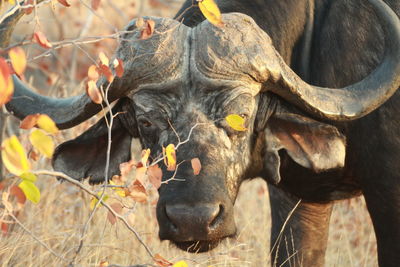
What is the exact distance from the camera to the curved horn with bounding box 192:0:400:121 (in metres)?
3.65

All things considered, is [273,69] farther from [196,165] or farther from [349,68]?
[196,165]

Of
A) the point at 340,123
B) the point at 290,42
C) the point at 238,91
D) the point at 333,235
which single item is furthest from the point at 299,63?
the point at 333,235

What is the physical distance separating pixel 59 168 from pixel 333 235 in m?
3.08

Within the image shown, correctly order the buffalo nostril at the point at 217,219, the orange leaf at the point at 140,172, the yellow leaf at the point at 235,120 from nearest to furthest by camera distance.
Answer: the orange leaf at the point at 140,172
the yellow leaf at the point at 235,120
the buffalo nostril at the point at 217,219

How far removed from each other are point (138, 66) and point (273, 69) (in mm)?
567

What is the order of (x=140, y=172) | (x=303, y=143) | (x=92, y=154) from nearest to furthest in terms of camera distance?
1. (x=140, y=172)
2. (x=303, y=143)
3. (x=92, y=154)

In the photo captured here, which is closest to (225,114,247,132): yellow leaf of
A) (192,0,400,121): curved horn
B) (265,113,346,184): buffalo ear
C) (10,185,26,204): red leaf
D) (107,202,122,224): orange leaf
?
(192,0,400,121): curved horn

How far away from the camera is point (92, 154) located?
418 centimetres

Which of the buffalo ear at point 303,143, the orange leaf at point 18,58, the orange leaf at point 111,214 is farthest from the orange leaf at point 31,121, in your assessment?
the buffalo ear at point 303,143

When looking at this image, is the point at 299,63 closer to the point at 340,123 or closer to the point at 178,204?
the point at 340,123

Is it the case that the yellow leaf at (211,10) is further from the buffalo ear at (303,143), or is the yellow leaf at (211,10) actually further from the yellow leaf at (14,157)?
the buffalo ear at (303,143)

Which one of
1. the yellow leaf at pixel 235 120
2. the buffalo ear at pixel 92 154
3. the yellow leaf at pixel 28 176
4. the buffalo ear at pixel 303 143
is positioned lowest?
the buffalo ear at pixel 92 154

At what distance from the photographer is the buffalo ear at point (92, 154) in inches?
162

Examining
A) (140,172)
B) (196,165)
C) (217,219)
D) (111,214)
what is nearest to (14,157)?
(140,172)
